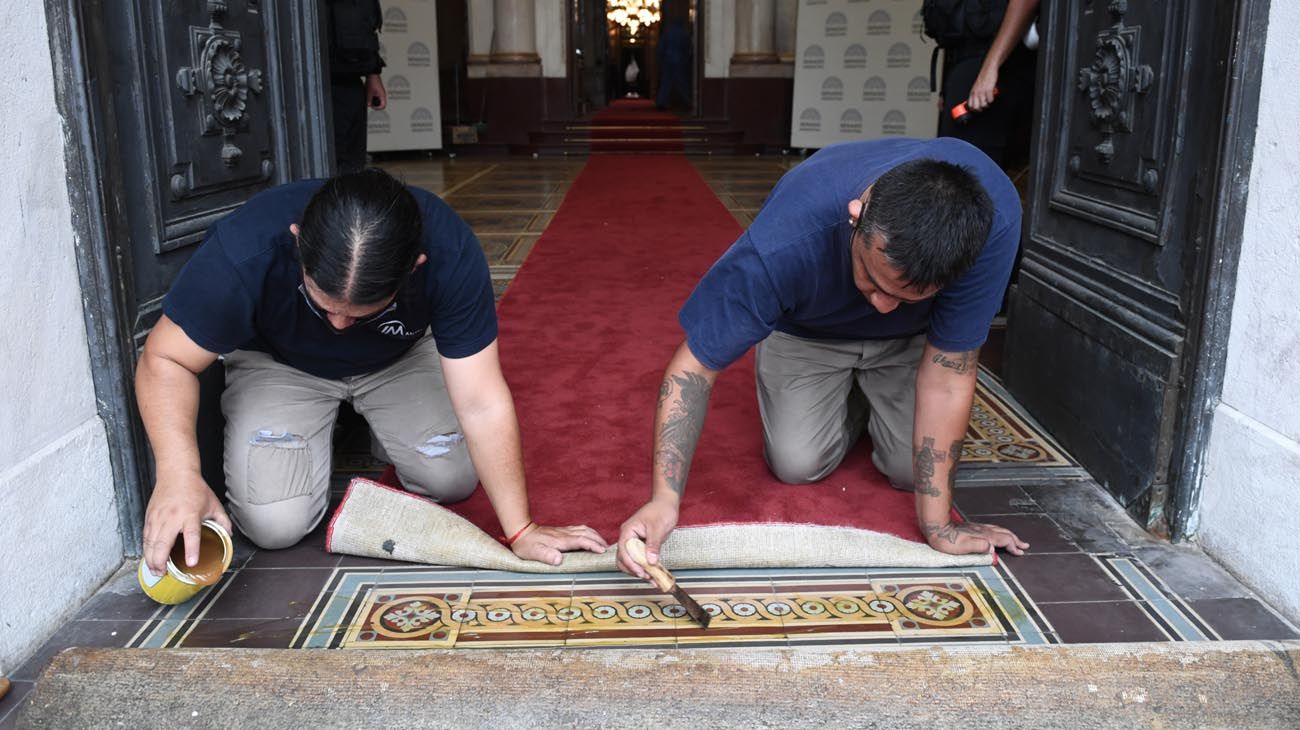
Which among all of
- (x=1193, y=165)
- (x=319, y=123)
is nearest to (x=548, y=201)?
(x=319, y=123)

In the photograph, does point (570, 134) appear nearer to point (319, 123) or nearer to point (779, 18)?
point (779, 18)

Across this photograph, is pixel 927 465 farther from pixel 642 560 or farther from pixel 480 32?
pixel 480 32

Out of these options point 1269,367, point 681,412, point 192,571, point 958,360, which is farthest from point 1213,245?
point 192,571

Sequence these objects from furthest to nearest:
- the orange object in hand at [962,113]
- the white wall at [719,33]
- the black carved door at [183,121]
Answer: the white wall at [719,33] < the orange object in hand at [962,113] < the black carved door at [183,121]

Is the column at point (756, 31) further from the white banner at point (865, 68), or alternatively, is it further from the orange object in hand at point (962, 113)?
the orange object in hand at point (962, 113)

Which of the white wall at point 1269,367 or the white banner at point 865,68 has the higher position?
the white banner at point 865,68

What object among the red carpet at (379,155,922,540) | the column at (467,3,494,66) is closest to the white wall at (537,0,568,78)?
the column at (467,3,494,66)

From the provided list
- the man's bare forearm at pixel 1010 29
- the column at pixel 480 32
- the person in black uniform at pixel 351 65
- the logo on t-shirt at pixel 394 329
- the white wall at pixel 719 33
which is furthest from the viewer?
the white wall at pixel 719 33

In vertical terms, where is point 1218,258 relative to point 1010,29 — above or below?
below

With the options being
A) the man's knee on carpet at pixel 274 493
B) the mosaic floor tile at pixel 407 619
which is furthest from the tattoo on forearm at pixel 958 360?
the man's knee on carpet at pixel 274 493

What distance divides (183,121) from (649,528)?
4.03ft

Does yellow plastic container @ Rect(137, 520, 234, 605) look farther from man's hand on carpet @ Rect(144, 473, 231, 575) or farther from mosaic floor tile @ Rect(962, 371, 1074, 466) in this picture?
mosaic floor tile @ Rect(962, 371, 1074, 466)

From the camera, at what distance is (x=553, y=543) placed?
1.91 meters

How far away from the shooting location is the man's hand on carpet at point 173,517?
162 centimetres
